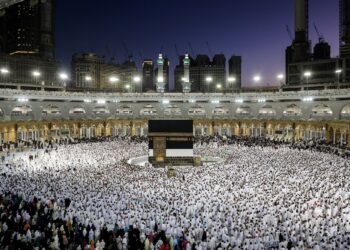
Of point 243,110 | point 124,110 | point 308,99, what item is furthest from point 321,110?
point 124,110

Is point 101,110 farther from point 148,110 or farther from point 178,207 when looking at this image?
point 178,207

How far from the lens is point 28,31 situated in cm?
11156

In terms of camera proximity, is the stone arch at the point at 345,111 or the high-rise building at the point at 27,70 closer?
the stone arch at the point at 345,111

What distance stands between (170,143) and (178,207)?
51.2ft

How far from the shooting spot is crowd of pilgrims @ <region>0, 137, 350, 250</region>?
11.2 m

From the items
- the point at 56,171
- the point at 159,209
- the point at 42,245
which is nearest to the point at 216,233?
the point at 159,209

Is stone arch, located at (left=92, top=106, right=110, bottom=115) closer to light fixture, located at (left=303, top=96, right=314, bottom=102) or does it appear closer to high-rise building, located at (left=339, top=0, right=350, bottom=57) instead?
light fixture, located at (left=303, top=96, right=314, bottom=102)

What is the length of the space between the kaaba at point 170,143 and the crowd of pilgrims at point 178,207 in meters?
5.61

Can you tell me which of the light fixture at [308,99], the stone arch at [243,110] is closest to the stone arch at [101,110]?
the stone arch at [243,110]

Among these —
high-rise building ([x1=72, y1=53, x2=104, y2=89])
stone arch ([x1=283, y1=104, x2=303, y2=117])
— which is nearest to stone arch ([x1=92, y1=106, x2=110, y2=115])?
stone arch ([x1=283, y1=104, x2=303, y2=117])

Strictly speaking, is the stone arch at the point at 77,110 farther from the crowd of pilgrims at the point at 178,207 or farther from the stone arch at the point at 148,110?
the crowd of pilgrims at the point at 178,207

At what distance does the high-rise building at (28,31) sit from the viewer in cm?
Result: 11088

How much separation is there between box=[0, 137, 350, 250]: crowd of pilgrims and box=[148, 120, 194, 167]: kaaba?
18.4 ft

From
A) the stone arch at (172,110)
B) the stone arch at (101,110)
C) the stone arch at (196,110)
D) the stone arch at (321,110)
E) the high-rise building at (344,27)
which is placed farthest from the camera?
the high-rise building at (344,27)
